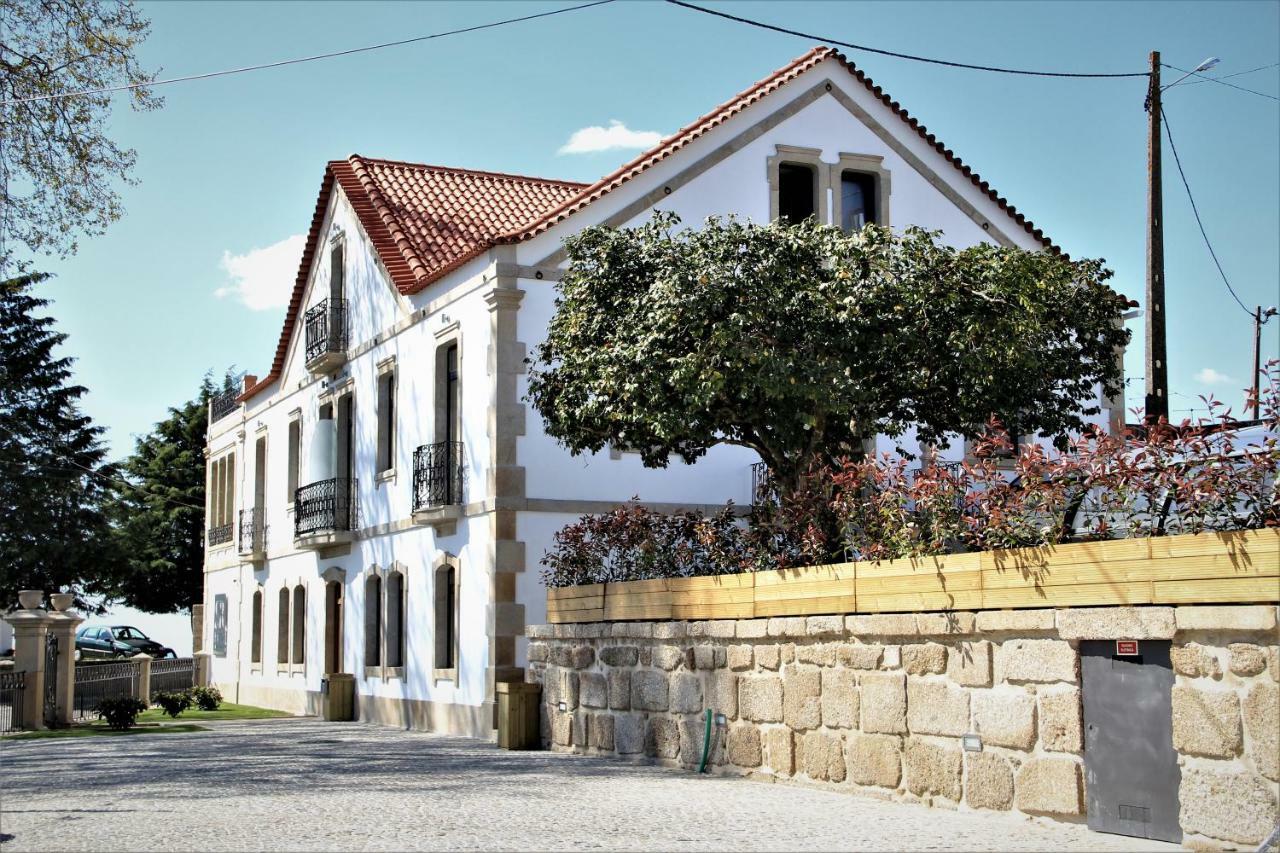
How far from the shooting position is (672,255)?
1689cm

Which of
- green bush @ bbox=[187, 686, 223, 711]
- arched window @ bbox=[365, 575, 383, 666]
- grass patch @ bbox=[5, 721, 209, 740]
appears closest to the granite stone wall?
grass patch @ bbox=[5, 721, 209, 740]

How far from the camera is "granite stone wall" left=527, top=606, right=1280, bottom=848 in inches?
338

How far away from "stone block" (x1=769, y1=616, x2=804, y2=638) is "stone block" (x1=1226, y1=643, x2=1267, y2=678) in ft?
14.3

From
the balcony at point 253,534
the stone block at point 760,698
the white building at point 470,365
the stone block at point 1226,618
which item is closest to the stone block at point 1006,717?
the stone block at point 1226,618

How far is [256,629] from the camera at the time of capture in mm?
34031

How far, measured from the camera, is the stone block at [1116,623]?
29.6 ft

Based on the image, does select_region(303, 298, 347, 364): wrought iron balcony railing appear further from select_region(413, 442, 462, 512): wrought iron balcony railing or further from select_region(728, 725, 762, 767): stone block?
select_region(728, 725, 762, 767): stone block

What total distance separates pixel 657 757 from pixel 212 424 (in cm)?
2846

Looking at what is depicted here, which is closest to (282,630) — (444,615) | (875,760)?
(444,615)

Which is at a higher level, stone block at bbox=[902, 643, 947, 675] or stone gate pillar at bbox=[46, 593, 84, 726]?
stone block at bbox=[902, 643, 947, 675]

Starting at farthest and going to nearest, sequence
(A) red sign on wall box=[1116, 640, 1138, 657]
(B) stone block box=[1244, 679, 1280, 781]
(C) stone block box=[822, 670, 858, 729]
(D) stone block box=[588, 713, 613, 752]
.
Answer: (D) stone block box=[588, 713, 613, 752] → (C) stone block box=[822, 670, 858, 729] → (A) red sign on wall box=[1116, 640, 1138, 657] → (B) stone block box=[1244, 679, 1280, 781]

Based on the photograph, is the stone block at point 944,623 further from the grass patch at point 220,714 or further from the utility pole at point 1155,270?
the grass patch at point 220,714

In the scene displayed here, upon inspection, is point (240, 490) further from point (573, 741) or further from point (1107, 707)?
point (1107, 707)

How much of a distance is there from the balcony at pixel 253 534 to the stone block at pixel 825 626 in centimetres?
2269
